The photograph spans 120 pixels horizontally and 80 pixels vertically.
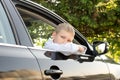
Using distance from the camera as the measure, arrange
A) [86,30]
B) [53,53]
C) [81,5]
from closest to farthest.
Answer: [53,53] < [81,5] < [86,30]

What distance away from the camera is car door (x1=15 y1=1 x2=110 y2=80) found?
3.97m

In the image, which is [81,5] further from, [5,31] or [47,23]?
[5,31]

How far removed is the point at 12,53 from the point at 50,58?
564mm

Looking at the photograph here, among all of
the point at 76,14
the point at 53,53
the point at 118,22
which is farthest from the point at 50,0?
the point at 53,53

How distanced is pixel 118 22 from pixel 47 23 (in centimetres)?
873

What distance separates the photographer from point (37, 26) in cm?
472

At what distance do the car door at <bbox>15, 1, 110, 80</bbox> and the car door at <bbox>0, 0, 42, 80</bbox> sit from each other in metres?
0.13

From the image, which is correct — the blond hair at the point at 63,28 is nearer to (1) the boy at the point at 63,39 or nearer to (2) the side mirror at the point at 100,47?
(1) the boy at the point at 63,39

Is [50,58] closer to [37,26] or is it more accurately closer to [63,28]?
[63,28]

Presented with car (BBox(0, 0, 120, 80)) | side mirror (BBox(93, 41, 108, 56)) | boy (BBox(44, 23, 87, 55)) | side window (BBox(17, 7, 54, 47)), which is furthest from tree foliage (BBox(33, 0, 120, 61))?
boy (BBox(44, 23, 87, 55))

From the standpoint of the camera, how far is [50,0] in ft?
42.2

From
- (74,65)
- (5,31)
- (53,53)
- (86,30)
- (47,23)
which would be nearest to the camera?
(5,31)

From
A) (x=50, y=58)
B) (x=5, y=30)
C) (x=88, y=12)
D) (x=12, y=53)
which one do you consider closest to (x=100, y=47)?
(x=50, y=58)

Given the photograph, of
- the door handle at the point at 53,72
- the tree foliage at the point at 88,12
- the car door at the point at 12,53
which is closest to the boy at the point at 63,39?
the door handle at the point at 53,72
